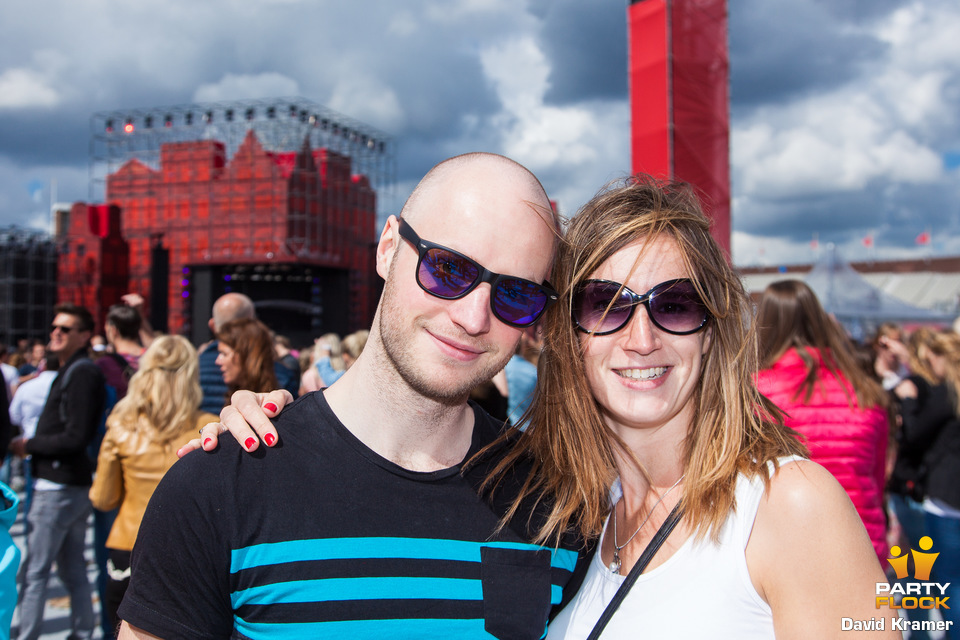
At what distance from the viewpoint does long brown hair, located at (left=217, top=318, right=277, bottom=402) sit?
3.82 metres

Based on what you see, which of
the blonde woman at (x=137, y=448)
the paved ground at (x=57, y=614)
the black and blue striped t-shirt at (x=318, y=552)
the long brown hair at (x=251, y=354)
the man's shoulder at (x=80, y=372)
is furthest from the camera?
the paved ground at (x=57, y=614)

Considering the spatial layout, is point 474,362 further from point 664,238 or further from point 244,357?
point 244,357

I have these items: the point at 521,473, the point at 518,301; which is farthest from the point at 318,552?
the point at 518,301

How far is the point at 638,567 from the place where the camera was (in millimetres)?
1522

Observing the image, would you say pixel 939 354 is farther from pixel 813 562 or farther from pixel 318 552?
pixel 318 552

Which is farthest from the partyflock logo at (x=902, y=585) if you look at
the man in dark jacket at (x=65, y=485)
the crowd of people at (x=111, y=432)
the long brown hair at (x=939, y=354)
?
the man in dark jacket at (x=65, y=485)

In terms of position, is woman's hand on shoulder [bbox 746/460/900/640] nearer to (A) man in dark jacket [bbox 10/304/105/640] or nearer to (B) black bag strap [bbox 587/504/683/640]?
(B) black bag strap [bbox 587/504/683/640]

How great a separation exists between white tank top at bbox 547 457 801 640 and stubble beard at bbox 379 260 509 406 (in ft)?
2.05

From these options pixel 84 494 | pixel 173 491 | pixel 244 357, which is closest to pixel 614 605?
pixel 173 491

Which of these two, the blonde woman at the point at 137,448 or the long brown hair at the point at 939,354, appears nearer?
the blonde woman at the point at 137,448

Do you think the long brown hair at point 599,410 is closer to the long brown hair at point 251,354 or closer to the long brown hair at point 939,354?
the long brown hair at point 251,354

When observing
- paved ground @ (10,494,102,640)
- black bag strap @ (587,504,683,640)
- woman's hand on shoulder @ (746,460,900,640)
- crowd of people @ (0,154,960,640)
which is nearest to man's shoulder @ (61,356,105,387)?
paved ground @ (10,494,102,640)

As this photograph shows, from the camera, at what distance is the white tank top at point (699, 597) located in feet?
4.58

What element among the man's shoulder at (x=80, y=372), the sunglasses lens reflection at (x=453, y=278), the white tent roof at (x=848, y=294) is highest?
the white tent roof at (x=848, y=294)
